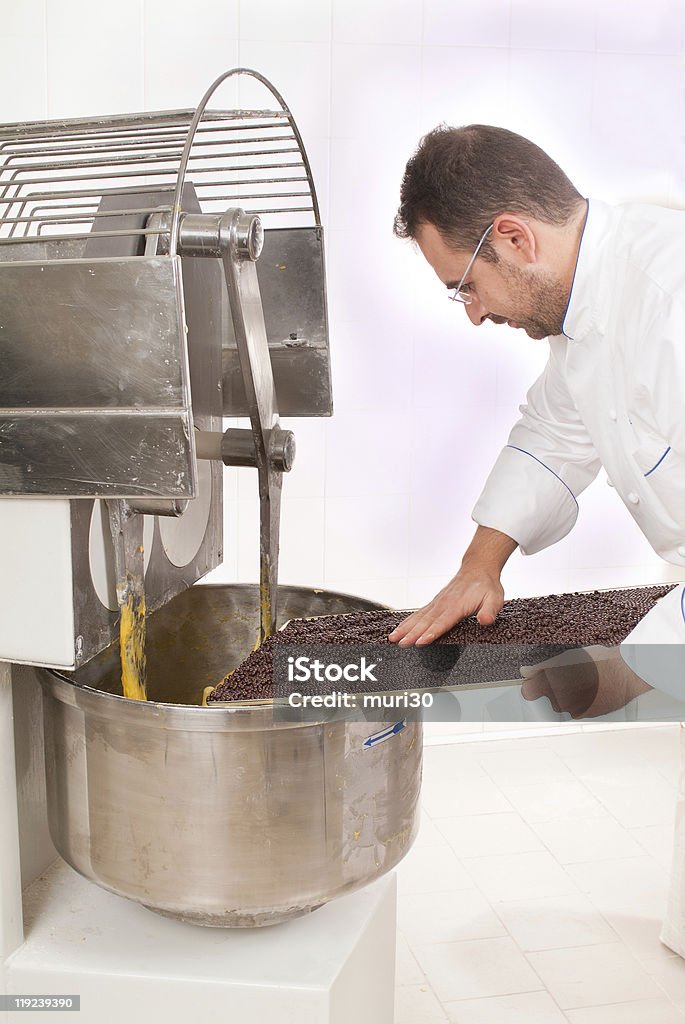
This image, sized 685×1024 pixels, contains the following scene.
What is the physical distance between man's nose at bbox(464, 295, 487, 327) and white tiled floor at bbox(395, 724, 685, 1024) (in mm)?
1416

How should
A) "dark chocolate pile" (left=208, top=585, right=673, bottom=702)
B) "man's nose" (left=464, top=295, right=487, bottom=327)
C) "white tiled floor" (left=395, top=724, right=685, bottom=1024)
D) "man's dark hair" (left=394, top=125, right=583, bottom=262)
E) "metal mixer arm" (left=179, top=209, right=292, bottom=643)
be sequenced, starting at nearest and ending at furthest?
"metal mixer arm" (left=179, top=209, right=292, bottom=643) → "dark chocolate pile" (left=208, top=585, right=673, bottom=702) → "man's dark hair" (left=394, top=125, right=583, bottom=262) → "man's nose" (left=464, top=295, right=487, bottom=327) → "white tiled floor" (left=395, top=724, right=685, bottom=1024)

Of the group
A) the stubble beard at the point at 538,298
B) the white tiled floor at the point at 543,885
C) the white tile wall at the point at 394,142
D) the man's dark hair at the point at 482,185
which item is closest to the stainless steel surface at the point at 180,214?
the man's dark hair at the point at 482,185

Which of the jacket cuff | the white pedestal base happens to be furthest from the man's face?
the white pedestal base

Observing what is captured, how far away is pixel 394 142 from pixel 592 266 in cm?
152

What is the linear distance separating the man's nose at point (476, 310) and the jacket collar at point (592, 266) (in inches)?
6.3

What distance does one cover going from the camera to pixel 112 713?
132 centimetres

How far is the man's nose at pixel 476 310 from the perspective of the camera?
1778 millimetres

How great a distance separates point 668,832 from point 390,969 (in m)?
1.33

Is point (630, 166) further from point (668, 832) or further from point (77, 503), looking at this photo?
point (77, 503)

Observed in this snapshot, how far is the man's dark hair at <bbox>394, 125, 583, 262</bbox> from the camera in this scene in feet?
5.40

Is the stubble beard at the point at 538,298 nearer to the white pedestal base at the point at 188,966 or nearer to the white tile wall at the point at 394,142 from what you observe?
the white pedestal base at the point at 188,966

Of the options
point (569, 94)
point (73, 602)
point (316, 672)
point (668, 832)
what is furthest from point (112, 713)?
point (569, 94)

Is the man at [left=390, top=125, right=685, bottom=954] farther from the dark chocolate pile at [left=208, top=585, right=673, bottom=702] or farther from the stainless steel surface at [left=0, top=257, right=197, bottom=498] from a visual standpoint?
the stainless steel surface at [left=0, top=257, right=197, bottom=498]

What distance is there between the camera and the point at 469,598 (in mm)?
1668
